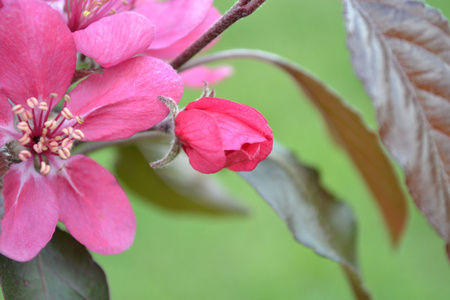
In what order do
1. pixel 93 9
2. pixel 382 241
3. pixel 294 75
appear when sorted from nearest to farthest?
pixel 93 9 → pixel 294 75 → pixel 382 241

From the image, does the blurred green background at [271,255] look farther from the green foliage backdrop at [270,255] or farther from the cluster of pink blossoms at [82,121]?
the cluster of pink blossoms at [82,121]

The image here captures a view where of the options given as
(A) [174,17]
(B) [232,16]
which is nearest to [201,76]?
(A) [174,17]

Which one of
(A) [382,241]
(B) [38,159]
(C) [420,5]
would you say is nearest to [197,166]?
(B) [38,159]

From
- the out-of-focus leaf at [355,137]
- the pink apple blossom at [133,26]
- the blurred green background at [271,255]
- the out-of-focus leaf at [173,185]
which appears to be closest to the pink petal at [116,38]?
the pink apple blossom at [133,26]

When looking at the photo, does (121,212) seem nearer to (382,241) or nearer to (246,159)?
(246,159)

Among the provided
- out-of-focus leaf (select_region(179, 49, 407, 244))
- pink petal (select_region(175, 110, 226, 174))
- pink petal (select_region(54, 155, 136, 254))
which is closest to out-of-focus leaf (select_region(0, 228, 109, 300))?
pink petal (select_region(54, 155, 136, 254))

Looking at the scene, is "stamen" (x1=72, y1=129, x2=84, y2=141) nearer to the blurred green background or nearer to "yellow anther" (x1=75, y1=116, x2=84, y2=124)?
"yellow anther" (x1=75, y1=116, x2=84, y2=124)

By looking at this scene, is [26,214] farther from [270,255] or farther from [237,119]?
[270,255]
